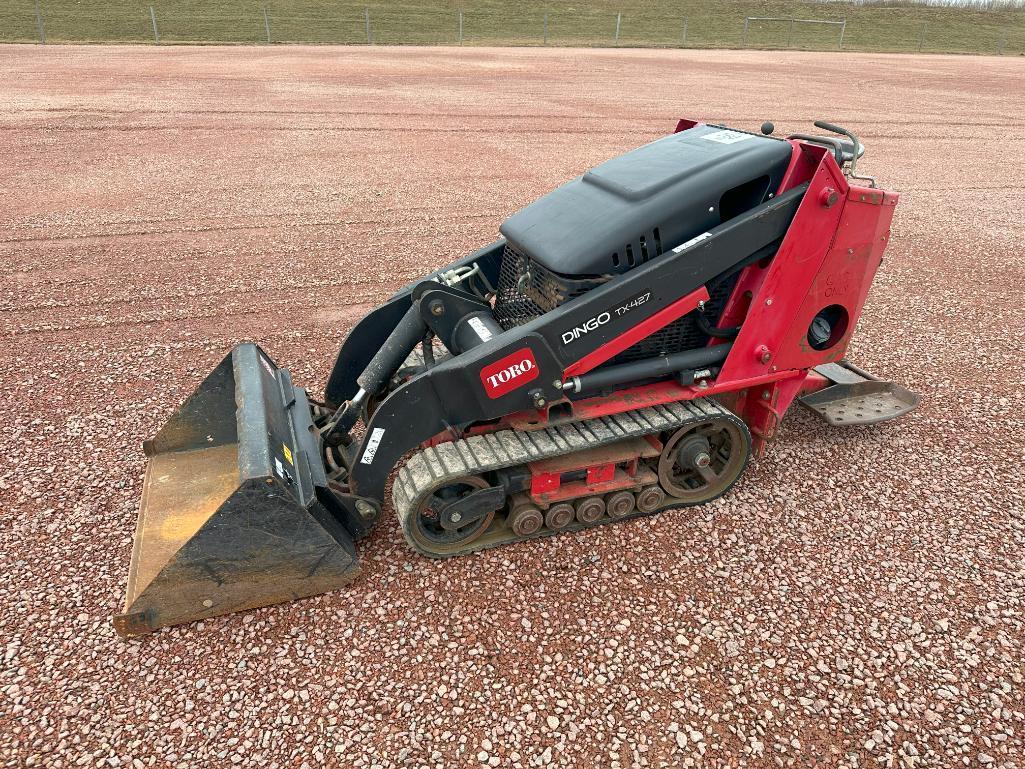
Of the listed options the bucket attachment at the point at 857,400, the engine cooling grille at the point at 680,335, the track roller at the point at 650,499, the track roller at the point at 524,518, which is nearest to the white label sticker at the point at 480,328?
the engine cooling grille at the point at 680,335

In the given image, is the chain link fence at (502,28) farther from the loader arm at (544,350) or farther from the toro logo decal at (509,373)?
the toro logo decal at (509,373)

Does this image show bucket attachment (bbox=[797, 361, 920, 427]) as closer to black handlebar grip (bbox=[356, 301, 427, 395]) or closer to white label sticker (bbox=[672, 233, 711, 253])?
white label sticker (bbox=[672, 233, 711, 253])

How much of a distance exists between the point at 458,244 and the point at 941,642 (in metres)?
7.52

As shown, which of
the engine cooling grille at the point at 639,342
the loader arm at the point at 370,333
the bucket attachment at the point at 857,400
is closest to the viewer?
the engine cooling grille at the point at 639,342

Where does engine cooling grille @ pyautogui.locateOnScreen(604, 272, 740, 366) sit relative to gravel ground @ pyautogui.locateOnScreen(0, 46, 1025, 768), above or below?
above

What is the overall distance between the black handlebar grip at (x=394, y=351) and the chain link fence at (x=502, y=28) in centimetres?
3162

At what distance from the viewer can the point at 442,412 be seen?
13.5 feet

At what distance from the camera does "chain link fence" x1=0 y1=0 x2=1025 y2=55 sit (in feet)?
107

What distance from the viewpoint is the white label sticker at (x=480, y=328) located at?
440cm

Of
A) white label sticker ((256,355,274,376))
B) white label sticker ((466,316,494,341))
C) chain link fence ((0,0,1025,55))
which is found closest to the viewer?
white label sticker ((466,316,494,341))

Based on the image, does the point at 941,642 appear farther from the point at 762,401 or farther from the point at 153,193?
the point at 153,193

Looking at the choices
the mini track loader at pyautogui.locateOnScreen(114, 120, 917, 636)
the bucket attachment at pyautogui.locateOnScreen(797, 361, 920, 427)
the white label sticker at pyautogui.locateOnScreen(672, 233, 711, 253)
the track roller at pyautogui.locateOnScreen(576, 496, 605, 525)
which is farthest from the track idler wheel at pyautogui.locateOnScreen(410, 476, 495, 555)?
the bucket attachment at pyautogui.locateOnScreen(797, 361, 920, 427)

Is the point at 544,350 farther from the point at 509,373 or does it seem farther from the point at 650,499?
the point at 650,499

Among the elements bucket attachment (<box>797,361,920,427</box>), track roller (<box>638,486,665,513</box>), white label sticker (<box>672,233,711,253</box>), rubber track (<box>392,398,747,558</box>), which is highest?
white label sticker (<box>672,233,711,253</box>)
